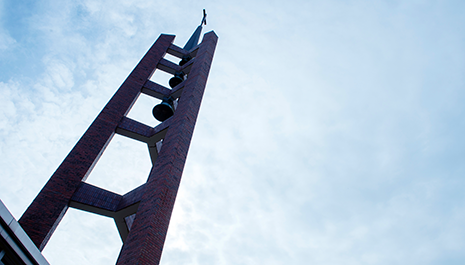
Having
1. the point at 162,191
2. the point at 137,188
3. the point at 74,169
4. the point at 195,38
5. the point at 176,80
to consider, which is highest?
the point at 195,38

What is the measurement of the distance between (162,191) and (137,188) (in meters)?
1.09

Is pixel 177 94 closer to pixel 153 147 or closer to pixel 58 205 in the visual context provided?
pixel 153 147

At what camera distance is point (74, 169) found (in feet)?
27.2

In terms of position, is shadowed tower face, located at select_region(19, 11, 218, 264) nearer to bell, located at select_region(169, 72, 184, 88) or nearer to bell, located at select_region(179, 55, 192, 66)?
bell, located at select_region(169, 72, 184, 88)

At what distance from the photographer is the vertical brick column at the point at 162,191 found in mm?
6461

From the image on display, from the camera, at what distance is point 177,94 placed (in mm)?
12242

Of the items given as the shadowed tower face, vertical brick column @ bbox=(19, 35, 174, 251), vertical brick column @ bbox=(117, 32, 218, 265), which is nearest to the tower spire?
the shadowed tower face

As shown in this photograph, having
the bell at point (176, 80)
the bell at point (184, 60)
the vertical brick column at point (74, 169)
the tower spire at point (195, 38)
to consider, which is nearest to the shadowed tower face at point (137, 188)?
the vertical brick column at point (74, 169)

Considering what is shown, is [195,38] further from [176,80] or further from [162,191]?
[162,191]

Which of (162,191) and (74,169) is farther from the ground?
(74,169)

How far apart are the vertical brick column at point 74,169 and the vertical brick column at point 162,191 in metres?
1.66

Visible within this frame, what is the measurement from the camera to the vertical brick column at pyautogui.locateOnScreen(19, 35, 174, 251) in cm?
699

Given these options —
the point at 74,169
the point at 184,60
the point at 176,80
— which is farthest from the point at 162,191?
the point at 184,60

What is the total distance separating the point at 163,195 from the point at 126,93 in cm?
518
